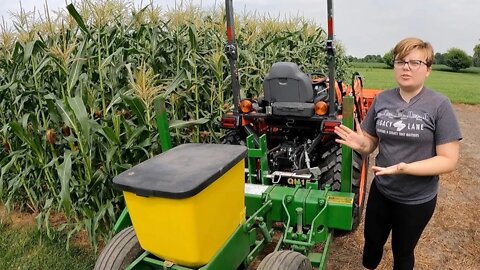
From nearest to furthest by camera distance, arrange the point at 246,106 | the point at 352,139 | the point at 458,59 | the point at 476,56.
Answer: the point at 352,139
the point at 246,106
the point at 458,59
the point at 476,56

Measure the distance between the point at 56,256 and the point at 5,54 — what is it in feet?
6.74

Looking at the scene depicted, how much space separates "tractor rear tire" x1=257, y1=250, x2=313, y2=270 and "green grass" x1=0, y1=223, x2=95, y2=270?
5.66 ft

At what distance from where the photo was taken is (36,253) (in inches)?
133

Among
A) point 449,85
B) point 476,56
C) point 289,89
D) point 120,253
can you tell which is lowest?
point 449,85

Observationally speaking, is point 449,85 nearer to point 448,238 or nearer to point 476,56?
point 448,238

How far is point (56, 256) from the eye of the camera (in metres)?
3.35

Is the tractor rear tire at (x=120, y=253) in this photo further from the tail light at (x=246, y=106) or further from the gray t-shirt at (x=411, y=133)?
the tail light at (x=246, y=106)

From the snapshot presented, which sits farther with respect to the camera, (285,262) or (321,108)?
(321,108)

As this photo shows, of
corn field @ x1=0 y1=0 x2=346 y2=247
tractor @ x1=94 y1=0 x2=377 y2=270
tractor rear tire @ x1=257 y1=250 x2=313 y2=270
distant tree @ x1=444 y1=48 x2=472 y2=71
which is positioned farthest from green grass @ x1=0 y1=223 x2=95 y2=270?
distant tree @ x1=444 y1=48 x2=472 y2=71

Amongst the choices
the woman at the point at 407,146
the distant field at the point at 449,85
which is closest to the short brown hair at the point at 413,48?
the woman at the point at 407,146

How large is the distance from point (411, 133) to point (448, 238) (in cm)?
204

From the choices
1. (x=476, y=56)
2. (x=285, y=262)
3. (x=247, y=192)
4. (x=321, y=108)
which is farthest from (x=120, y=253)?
→ (x=476, y=56)

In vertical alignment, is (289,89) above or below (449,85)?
above

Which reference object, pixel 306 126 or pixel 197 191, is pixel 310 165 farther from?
pixel 197 191
